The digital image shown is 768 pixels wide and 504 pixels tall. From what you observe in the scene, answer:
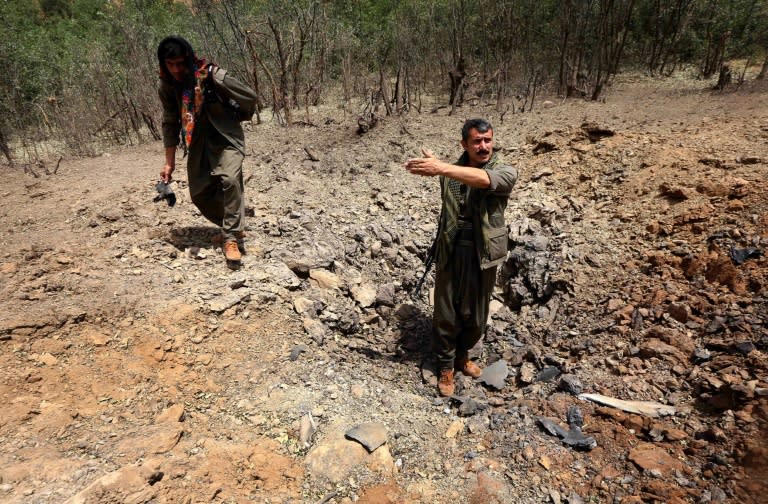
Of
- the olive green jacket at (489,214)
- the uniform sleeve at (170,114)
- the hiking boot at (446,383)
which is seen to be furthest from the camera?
the uniform sleeve at (170,114)

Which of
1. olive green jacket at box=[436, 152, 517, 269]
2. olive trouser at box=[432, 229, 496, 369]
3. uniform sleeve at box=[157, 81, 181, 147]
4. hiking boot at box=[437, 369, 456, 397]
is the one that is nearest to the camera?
olive green jacket at box=[436, 152, 517, 269]

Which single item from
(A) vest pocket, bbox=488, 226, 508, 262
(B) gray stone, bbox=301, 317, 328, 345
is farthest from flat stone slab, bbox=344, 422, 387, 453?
(A) vest pocket, bbox=488, 226, 508, 262

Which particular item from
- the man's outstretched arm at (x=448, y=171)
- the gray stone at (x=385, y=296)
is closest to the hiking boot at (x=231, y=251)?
the gray stone at (x=385, y=296)

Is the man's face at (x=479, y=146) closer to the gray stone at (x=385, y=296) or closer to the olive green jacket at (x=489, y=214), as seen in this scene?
the olive green jacket at (x=489, y=214)

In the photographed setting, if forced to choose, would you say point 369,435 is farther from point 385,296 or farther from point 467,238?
point 385,296

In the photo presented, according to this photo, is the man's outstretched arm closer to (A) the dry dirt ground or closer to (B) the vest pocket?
(B) the vest pocket

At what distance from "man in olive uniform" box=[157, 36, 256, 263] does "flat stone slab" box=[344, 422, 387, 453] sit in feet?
4.84

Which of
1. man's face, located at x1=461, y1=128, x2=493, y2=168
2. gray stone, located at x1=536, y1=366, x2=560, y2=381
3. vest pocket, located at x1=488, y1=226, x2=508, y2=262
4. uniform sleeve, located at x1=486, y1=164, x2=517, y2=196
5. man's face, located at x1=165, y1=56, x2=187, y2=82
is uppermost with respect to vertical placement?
man's face, located at x1=165, y1=56, x2=187, y2=82

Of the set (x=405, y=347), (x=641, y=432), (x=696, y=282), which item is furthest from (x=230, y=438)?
(x=696, y=282)

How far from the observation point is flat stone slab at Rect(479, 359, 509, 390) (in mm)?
2535

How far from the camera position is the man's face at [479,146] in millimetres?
1919

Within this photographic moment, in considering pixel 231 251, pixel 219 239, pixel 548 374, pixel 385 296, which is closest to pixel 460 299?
pixel 548 374

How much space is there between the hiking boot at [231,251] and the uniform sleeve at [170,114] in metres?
0.79

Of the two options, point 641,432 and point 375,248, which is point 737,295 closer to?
point 641,432
